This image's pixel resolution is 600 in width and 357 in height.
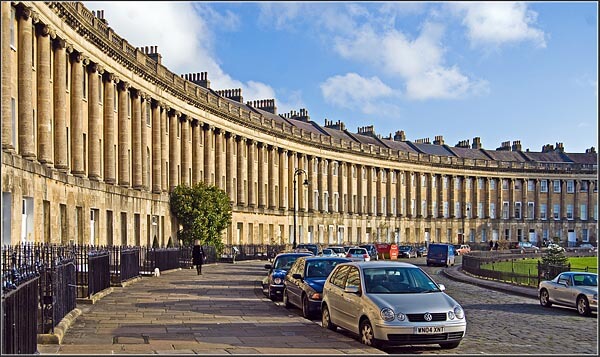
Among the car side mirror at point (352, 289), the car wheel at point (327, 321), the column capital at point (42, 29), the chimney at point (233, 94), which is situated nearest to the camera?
the car side mirror at point (352, 289)

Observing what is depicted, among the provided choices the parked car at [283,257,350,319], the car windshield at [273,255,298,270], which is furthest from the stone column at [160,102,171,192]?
the parked car at [283,257,350,319]

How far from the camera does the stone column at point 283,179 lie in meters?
87.1

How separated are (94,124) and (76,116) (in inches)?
109

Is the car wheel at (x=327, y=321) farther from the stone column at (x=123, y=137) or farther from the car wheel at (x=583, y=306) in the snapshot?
the stone column at (x=123, y=137)

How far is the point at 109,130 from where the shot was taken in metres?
47.4

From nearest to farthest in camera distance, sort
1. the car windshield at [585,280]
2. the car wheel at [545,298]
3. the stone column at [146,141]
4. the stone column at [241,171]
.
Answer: the car windshield at [585,280] < the car wheel at [545,298] < the stone column at [146,141] < the stone column at [241,171]

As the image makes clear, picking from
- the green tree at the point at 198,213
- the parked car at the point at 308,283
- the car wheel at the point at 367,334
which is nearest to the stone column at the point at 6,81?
the parked car at the point at 308,283

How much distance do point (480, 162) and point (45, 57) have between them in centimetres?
9454

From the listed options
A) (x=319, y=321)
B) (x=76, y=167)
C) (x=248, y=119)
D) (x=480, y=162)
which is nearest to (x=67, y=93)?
(x=76, y=167)

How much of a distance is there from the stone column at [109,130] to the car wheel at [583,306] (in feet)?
99.4

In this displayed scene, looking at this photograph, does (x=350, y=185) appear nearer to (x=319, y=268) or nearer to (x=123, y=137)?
(x=123, y=137)

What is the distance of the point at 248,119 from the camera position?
256 ft

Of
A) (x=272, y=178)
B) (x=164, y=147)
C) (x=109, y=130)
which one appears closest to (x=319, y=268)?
(x=109, y=130)

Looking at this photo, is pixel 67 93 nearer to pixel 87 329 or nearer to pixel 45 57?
pixel 45 57
